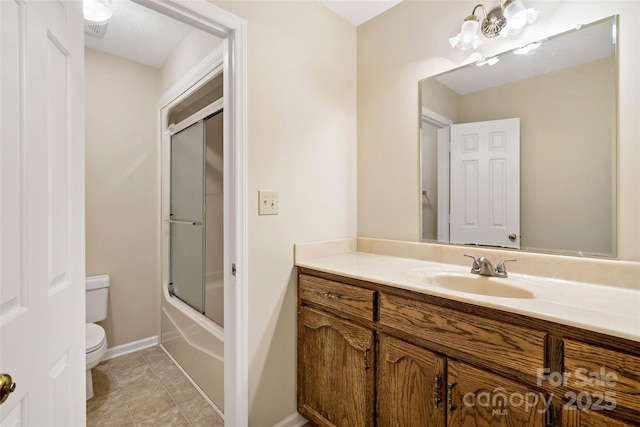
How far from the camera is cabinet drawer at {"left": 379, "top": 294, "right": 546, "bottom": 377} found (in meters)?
0.85

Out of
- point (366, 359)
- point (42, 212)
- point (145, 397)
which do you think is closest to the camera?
point (42, 212)

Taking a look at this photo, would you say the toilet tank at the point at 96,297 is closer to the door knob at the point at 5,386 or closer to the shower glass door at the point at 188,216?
the shower glass door at the point at 188,216

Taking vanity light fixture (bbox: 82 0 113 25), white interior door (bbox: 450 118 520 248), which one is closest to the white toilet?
vanity light fixture (bbox: 82 0 113 25)

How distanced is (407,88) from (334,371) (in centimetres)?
157

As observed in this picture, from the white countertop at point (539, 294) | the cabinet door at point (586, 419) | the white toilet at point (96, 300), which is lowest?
the white toilet at point (96, 300)

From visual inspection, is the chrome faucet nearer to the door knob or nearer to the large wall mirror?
the large wall mirror

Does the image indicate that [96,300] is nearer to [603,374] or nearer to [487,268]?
[487,268]

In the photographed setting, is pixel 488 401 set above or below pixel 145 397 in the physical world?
above

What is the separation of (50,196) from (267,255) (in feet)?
2.93

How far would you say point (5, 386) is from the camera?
539 millimetres

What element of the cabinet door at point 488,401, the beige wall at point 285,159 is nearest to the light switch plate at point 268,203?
the beige wall at point 285,159

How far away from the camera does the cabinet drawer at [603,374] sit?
27.5 inches

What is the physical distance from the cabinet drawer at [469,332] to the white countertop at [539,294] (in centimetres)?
6

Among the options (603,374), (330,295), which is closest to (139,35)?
(330,295)
